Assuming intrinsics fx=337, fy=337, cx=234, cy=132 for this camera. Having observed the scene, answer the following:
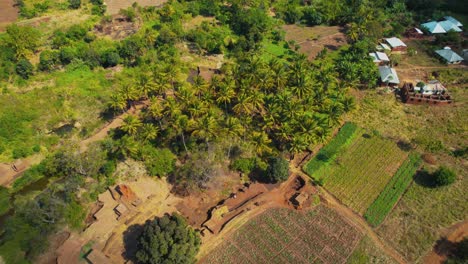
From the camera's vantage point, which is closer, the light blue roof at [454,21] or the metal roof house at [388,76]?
the metal roof house at [388,76]

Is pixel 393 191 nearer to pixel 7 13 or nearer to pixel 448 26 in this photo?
pixel 448 26

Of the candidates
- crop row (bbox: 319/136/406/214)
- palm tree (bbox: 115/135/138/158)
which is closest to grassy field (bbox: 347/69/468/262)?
crop row (bbox: 319/136/406/214)

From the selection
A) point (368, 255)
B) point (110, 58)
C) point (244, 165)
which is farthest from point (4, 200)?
point (368, 255)

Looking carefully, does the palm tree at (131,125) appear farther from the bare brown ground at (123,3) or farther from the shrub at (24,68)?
the bare brown ground at (123,3)

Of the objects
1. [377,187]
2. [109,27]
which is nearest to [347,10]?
[377,187]

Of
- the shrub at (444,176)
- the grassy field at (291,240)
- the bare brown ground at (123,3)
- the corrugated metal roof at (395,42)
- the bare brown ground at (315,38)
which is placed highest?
the bare brown ground at (123,3)

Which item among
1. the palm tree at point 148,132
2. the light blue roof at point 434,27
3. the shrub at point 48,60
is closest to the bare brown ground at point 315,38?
the light blue roof at point 434,27
